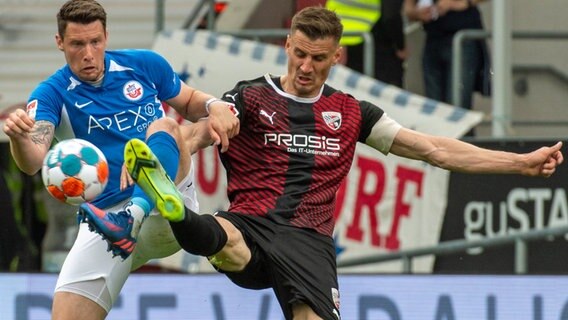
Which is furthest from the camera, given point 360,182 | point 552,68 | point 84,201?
point 552,68

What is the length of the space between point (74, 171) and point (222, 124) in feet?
2.33

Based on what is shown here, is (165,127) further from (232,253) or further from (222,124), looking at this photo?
(232,253)

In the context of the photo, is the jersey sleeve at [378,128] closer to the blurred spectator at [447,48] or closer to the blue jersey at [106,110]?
the blue jersey at [106,110]

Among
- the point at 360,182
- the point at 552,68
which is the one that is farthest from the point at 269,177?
the point at 552,68

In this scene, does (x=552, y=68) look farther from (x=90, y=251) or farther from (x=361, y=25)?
(x=90, y=251)

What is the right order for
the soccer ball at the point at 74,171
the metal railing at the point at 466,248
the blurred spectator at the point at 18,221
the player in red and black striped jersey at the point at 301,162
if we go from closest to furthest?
the soccer ball at the point at 74,171 < the player in red and black striped jersey at the point at 301,162 < the metal railing at the point at 466,248 < the blurred spectator at the point at 18,221

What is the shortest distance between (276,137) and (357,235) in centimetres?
381

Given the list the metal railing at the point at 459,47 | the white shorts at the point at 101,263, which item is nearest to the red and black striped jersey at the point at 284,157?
the white shorts at the point at 101,263

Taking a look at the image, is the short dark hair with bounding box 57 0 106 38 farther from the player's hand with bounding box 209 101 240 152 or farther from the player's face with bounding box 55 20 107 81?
the player's hand with bounding box 209 101 240 152

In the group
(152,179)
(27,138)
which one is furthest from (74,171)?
(152,179)

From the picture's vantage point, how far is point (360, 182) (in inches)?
440

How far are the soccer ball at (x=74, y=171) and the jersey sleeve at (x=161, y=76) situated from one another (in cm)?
74

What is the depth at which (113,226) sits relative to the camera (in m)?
6.82

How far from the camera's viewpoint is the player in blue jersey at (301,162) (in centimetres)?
730
